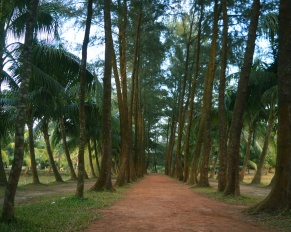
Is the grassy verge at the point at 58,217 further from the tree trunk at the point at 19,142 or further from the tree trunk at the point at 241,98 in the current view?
the tree trunk at the point at 241,98

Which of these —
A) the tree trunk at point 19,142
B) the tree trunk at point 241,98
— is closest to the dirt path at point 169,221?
the tree trunk at point 19,142

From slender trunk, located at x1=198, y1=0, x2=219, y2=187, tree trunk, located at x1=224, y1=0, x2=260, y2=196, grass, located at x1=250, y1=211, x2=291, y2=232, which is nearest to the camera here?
grass, located at x1=250, y1=211, x2=291, y2=232

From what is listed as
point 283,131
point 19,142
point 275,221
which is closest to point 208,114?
point 283,131

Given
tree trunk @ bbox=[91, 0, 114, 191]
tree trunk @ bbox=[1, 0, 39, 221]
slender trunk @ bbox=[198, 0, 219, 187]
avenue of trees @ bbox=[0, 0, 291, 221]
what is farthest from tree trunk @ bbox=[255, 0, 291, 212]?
slender trunk @ bbox=[198, 0, 219, 187]

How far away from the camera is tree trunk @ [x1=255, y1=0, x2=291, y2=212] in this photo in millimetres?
8312

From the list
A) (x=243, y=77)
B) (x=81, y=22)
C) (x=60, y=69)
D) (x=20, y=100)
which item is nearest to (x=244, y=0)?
(x=243, y=77)

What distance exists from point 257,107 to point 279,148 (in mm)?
13906

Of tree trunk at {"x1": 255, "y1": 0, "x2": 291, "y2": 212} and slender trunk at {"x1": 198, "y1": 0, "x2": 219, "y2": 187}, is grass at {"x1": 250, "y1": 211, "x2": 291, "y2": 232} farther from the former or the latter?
slender trunk at {"x1": 198, "y1": 0, "x2": 219, "y2": 187}

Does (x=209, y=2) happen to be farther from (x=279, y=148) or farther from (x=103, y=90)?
(x=279, y=148)

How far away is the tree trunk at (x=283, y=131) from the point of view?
327 inches

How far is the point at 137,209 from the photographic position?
364 inches

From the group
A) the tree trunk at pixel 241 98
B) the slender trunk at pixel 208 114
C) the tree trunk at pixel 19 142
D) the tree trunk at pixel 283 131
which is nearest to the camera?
the tree trunk at pixel 19 142

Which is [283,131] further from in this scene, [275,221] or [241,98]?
[241,98]

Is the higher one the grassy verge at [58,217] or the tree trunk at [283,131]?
the tree trunk at [283,131]
